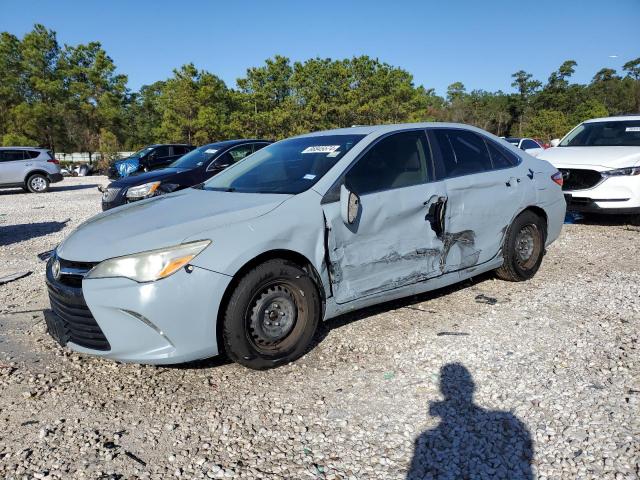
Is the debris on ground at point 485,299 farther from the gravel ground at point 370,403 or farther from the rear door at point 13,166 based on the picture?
the rear door at point 13,166

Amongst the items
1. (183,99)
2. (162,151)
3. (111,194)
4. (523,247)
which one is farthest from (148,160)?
(183,99)

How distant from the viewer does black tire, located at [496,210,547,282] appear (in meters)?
4.75

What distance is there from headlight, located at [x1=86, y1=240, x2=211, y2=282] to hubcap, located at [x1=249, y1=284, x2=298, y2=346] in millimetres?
539

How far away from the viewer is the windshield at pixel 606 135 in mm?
8289

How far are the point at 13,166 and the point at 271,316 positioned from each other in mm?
17098

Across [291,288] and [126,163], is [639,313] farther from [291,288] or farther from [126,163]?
[126,163]

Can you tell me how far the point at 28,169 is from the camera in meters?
17.1

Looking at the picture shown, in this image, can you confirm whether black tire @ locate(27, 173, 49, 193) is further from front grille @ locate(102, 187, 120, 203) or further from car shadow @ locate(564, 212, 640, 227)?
car shadow @ locate(564, 212, 640, 227)

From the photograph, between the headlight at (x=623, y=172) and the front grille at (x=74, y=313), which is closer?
the front grille at (x=74, y=313)

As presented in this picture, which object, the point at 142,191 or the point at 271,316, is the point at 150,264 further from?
the point at 142,191

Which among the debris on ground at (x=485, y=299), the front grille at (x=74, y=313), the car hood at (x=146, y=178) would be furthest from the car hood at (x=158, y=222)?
the car hood at (x=146, y=178)

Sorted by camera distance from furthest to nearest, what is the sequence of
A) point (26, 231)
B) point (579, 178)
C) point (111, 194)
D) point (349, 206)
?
point (26, 231), point (111, 194), point (579, 178), point (349, 206)

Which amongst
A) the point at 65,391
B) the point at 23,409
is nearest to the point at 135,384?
the point at 65,391

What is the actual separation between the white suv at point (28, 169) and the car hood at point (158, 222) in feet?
51.4
